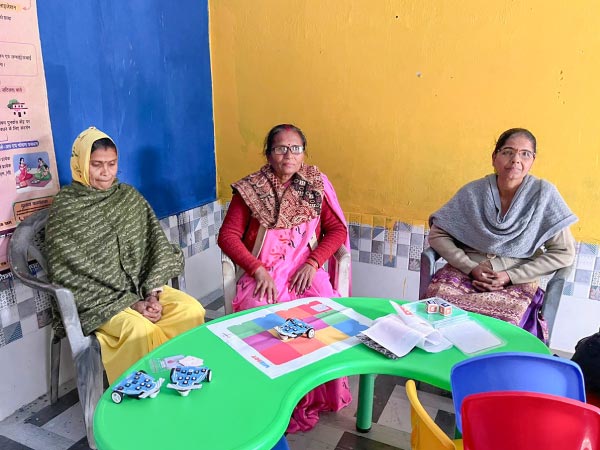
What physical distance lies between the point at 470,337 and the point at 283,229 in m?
1.18

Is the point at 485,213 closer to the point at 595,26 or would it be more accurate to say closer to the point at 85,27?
the point at 595,26

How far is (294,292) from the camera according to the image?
7.98 feet

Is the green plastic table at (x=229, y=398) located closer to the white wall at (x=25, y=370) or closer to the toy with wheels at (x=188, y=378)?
the toy with wheels at (x=188, y=378)

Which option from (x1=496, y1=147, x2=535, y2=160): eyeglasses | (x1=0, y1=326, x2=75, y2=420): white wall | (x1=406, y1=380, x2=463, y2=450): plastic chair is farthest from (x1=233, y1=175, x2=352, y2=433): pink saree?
(x1=406, y1=380, x2=463, y2=450): plastic chair

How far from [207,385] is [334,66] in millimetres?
2347

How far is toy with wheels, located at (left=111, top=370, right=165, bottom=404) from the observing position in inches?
49.7

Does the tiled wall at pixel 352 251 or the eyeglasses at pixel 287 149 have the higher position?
the eyeglasses at pixel 287 149

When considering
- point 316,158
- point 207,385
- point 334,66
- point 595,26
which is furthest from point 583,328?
point 207,385

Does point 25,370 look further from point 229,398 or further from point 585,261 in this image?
point 585,261

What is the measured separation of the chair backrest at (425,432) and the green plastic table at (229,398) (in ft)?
0.87

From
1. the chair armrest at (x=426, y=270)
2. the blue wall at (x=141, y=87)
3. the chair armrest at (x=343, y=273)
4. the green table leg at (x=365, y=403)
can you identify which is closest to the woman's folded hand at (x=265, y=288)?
the chair armrest at (x=343, y=273)

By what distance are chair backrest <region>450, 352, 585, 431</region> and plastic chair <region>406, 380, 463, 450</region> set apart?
4.1 inches

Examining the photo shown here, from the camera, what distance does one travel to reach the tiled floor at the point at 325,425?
2109 millimetres

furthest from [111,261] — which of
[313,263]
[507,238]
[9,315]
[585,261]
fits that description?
[585,261]
